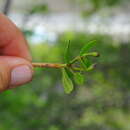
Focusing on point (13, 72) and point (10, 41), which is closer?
point (13, 72)

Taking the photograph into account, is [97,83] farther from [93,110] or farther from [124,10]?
[124,10]

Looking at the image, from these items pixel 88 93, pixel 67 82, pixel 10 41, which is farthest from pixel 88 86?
pixel 67 82

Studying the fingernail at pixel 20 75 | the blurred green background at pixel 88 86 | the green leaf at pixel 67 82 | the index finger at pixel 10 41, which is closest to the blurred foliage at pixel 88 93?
the blurred green background at pixel 88 86

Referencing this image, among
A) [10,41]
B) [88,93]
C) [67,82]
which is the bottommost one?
[88,93]

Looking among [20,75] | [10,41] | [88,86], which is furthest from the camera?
[88,86]

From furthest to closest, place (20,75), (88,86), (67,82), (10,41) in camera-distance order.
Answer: (88,86) < (10,41) < (20,75) < (67,82)

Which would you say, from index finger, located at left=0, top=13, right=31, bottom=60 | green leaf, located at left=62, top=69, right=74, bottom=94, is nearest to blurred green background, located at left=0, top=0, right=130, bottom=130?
index finger, located at left=0, top=13, right=31, bottom=60

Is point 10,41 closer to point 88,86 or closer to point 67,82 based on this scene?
point 67,82
